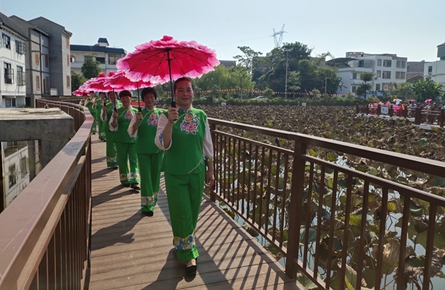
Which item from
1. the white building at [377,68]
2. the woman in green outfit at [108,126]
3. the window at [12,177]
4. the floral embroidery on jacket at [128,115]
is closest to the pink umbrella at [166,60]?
the floral embroidery on jacket at [128,115]

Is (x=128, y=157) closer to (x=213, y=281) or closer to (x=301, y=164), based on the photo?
(x=213, y=281)

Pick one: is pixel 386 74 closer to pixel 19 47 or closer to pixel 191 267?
pixel 19 47

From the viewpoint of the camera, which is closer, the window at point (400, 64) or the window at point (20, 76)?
the window at point (20, 76)

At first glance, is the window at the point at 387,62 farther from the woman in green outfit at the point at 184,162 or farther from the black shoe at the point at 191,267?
the black shoe at the point at 191,267

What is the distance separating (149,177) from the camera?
3.95 m

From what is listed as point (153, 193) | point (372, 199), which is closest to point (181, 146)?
point (153, 193)

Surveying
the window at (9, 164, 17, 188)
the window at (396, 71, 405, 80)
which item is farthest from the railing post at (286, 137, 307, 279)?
the window at (396, 71, 405, 80)

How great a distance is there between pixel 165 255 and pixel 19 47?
27.5m

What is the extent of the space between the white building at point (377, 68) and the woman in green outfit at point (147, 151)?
66759 millimetres

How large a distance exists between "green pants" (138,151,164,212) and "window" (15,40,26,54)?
2566 centimetres

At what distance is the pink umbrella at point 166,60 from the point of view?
8.26ft

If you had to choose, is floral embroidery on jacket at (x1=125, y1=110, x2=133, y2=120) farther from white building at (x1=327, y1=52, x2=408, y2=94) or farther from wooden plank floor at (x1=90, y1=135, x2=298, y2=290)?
white building at (x1=327, y1=52, x2=408, y2=94)

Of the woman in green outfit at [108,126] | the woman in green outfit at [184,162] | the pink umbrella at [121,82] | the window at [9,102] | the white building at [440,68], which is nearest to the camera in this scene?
the woman in green outfit at [184,162]

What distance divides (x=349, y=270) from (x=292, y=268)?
1.68ft
